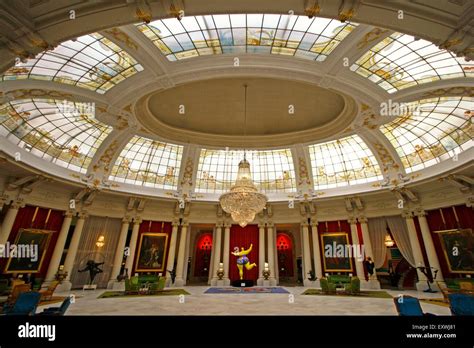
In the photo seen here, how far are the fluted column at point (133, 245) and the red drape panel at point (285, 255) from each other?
13.4 metres

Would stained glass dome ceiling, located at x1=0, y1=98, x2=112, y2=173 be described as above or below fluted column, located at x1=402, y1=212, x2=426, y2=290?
above

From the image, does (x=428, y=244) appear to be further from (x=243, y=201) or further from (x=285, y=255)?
(x=285, y=255)

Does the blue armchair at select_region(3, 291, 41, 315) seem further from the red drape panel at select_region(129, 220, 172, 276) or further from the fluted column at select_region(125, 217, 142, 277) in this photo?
the red drape panel at select_region(129, 220, 172, 276)

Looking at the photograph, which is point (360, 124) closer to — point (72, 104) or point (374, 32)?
point (374, 32)

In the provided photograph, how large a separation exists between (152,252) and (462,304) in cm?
1622

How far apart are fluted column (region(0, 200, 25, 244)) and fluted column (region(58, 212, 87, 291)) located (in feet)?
10.4

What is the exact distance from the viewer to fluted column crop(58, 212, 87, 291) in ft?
43.1

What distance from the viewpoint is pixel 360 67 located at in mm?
9258

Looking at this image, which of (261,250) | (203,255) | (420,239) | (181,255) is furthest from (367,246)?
(203,255)

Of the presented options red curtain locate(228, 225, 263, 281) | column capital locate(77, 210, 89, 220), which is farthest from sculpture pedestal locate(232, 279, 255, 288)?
column capital locate(77, 210, 89, 220)

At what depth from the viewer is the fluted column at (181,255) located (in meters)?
16.4

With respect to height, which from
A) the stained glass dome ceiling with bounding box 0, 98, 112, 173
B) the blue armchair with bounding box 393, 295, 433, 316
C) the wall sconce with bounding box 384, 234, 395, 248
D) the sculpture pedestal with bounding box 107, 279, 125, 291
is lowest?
the sculpture pedestal with bounding box 107, 279, 125, 291

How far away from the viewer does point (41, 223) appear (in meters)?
13.1

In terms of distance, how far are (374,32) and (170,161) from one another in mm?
14466
